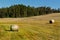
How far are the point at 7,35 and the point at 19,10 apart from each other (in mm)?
96706

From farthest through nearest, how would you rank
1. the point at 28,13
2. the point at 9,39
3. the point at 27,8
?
the point at 27,8 < the point at 28,13 < the point at 9,39

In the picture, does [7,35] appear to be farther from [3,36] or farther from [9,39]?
[9,39]

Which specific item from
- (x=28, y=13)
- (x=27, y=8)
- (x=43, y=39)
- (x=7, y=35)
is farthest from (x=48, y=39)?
(x=27, y=8)

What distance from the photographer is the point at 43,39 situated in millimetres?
16469

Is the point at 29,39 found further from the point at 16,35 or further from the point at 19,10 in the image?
the point at 19,10

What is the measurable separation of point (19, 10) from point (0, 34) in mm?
96172

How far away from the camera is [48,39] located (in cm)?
1656

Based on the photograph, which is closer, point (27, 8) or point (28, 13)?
point (28, 13)

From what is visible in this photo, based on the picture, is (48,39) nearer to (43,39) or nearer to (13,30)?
(43,39)

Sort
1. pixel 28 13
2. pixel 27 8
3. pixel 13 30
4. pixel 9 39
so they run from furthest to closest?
1. pixel 27 8
2. pixel 28 13
3. pixel 13 30
4. pixel 9 39

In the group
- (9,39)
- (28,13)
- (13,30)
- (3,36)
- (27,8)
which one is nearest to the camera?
(9,39)

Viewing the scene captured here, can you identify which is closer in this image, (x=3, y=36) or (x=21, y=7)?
(x=3, y=36)

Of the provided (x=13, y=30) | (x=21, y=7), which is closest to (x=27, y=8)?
(x=21, y=7)

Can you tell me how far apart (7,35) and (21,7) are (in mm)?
103028
